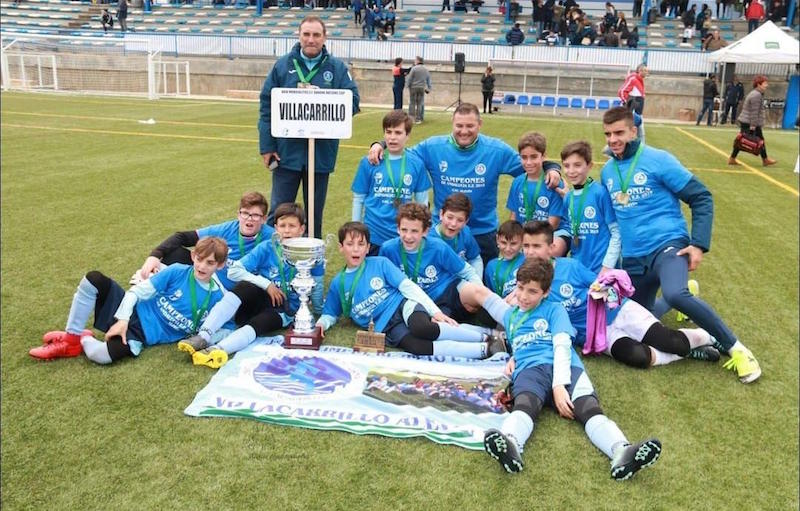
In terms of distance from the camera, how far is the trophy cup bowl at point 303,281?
430 centimetres

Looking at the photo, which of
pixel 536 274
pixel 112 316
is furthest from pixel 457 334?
pixel 112 316

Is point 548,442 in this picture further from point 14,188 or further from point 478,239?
point 14,188

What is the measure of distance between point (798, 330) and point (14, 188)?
9.32 metres

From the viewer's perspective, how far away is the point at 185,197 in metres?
9.12

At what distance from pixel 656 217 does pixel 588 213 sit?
0.48 meters

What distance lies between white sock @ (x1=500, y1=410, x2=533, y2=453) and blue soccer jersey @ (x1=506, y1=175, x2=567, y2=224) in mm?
2261

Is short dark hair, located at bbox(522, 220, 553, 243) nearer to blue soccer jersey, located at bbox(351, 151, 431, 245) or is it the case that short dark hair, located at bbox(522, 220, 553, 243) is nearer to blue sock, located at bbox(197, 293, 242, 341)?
blue soccer jersey, located at bbox(351, 151, 431, 245)

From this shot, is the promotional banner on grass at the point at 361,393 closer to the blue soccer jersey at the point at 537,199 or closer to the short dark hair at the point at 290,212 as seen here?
the short dark hair at the point at 290,212

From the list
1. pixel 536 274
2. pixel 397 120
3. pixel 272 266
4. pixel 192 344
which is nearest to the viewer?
pixel 536 274

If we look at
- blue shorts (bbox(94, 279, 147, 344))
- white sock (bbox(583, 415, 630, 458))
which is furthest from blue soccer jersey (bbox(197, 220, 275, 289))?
white sock (bbox(583, 415, 630, 458))

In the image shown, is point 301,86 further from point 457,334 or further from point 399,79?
point 399,79

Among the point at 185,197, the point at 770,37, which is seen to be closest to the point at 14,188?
the point at 185,197

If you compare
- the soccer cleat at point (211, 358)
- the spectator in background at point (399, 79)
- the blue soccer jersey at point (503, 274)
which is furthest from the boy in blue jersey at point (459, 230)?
the spectator in background at point (399, 79)

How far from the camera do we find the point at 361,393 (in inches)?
146
